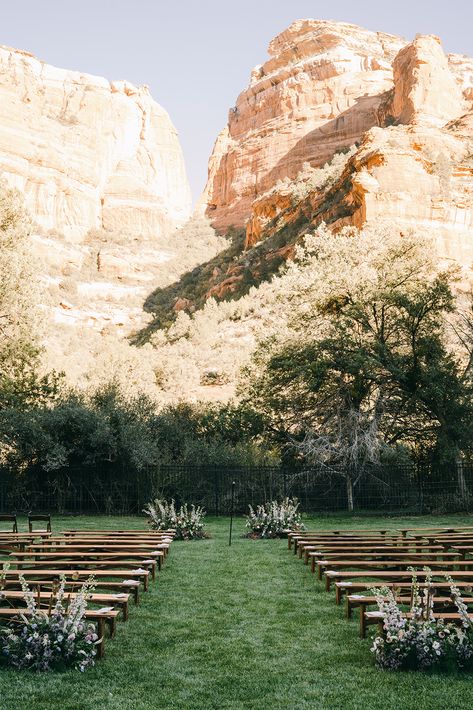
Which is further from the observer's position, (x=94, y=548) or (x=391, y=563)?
(x=94, y=548)

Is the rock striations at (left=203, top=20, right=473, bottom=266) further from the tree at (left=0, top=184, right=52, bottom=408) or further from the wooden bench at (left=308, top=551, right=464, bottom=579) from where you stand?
the wooden bench at (left=308, top=551, right=464, bottom=579)

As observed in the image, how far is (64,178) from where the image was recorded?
9988cm

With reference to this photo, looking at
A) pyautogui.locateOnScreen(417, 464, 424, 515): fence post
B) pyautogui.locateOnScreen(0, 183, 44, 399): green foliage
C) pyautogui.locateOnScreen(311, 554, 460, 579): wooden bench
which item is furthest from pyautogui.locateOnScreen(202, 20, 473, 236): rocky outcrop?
pyautogui.locateOnScreen(311, 554, 460, 579): wooden bench

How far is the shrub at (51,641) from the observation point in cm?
531

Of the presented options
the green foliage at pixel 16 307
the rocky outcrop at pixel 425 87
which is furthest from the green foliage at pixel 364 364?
the rocky outcrop at pixel 425 87

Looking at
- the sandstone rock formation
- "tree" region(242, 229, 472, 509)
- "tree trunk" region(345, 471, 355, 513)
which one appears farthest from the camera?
the sandstone rock formation

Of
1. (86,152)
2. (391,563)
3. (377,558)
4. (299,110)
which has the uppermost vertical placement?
(299,110)

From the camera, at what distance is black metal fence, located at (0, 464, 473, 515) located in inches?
896

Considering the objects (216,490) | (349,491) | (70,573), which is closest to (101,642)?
(70,573)

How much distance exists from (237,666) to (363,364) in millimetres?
18775

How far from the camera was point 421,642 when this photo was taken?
5301 mm

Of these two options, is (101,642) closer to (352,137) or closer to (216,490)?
(216,490)

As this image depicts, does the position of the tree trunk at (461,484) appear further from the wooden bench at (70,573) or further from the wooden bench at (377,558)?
the wooden bench at (70,573)

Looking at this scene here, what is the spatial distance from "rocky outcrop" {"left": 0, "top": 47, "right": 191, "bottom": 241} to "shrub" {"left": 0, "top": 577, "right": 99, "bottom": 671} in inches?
3593
